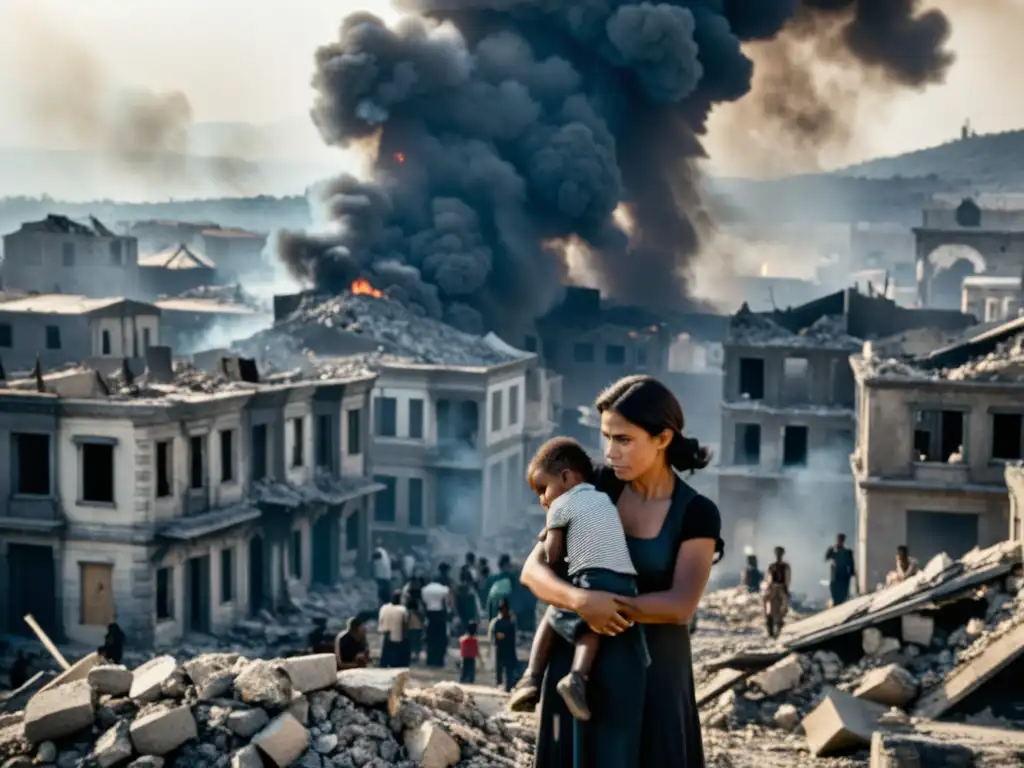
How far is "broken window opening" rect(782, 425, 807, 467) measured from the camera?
147 feet

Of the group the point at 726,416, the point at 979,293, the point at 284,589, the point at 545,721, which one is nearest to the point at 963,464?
the point at 726,416

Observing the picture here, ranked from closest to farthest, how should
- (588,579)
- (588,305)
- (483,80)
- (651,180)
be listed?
(588,579), (588,305), (483,80), (651,180)

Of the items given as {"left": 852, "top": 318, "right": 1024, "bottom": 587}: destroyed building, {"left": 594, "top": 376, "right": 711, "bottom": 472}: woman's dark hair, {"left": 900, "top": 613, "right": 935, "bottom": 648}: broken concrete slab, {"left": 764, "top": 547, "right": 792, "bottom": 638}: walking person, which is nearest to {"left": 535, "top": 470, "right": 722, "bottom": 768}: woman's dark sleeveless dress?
{"left": 594, "top": 376, "right": 711, "bottom": 472}: woman's dark hair

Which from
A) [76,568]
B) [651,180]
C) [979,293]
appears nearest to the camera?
[76,568]

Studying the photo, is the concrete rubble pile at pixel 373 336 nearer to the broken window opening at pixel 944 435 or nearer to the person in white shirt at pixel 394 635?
the broken window opening at pixel 944 435

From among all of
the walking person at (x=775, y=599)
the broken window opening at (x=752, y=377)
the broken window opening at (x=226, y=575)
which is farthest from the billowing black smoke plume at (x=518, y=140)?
the walking person at (x=775, y=599)

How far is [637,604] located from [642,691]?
0.42 metres

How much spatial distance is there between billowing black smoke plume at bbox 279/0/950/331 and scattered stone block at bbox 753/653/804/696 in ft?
163

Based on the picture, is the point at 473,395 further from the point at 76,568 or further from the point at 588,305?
the point at 588,305

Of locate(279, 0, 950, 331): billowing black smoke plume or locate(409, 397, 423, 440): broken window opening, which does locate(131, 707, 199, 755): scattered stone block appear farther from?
locate(279, 0, 950, 331): billowing black smoke plume

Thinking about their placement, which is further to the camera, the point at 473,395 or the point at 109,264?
the point at 109,264

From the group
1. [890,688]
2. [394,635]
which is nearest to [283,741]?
[890,688]

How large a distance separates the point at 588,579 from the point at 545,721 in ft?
2.46

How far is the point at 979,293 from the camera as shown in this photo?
57.3m
